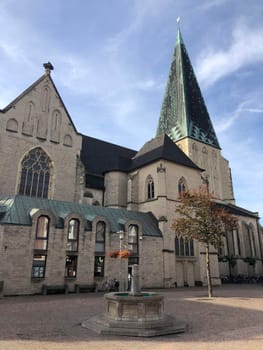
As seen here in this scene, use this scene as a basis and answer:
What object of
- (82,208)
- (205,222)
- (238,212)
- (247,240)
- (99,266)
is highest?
(238,212)

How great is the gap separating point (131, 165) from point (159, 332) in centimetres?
2814

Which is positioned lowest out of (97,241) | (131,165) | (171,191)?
(97,241)

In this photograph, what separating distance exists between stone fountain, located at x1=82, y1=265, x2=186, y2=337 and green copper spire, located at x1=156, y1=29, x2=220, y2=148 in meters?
45.3

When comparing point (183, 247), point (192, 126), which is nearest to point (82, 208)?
point (183, 247)

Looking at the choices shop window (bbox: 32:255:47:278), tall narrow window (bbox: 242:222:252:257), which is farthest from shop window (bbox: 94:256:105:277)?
tall narrow window (bbox: 242:222:252:257)

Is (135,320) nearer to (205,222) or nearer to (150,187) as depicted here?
(205,222)

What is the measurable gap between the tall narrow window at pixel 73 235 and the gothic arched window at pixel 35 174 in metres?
6.71

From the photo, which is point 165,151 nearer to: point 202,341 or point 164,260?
point 164,260

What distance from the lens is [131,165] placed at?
118 ft

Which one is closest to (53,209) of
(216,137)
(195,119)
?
(195,119)

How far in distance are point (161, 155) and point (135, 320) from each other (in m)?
23.0

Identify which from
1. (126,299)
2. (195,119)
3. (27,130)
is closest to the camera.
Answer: (126,299)

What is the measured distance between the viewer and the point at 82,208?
81.7 feet

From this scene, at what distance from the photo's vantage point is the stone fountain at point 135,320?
8516 millimetres
